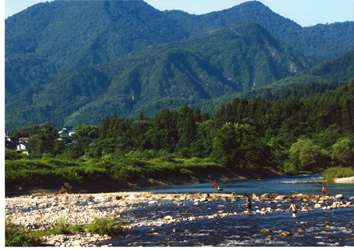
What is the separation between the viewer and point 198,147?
3204 inches

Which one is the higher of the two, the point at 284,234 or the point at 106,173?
the point at 284,234

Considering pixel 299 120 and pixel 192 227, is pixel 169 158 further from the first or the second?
pixel 192 227

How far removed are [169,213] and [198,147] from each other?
5203cm

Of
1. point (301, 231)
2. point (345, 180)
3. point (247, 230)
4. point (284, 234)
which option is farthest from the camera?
point (345, 180)

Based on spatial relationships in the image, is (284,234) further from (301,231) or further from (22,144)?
(22,144)

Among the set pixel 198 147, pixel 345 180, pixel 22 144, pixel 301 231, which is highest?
pixel 301 231

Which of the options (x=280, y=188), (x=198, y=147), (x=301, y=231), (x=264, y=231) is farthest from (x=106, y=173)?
(x=301, y=231)

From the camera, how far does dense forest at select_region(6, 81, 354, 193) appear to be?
54.3m

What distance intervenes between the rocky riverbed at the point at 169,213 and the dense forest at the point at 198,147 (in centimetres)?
1222

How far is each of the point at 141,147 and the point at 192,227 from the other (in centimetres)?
6391

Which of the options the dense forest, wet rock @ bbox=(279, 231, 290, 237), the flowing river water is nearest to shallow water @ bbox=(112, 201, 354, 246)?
the flowing river water

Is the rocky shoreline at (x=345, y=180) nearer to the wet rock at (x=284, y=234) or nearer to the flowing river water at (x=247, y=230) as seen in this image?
the flowing river water at (x=247, y=230)

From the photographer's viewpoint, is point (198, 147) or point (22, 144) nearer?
point (198, 147)

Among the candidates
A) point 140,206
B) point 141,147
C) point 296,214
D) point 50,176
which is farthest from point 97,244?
point 141,147
